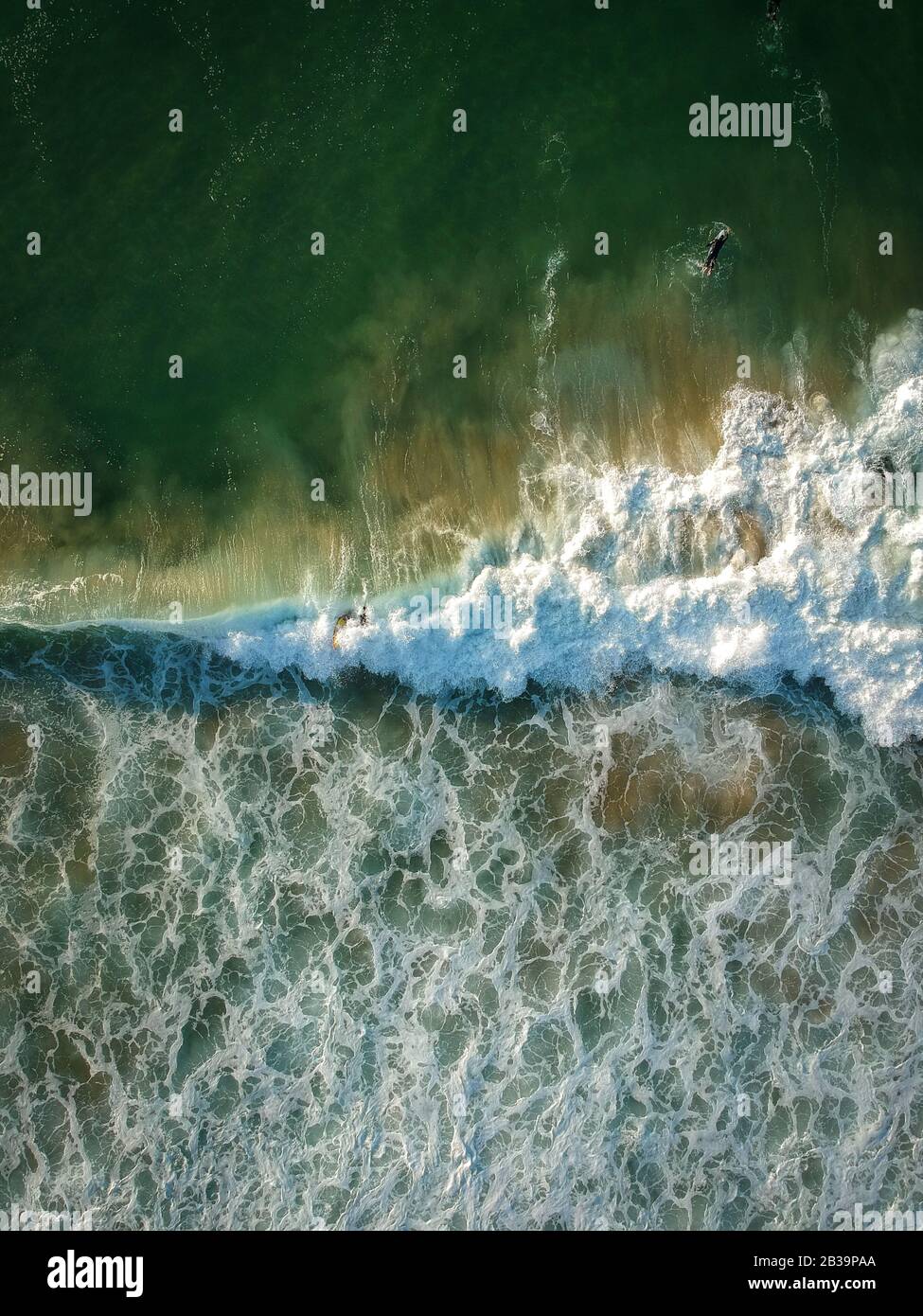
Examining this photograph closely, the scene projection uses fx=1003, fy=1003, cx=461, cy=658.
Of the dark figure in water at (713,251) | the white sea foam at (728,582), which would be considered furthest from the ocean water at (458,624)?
the dark figure in water at (713,251)

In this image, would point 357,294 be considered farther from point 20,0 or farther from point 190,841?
point 190,841

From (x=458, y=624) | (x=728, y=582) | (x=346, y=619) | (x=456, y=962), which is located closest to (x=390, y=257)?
(x=346, y=619)

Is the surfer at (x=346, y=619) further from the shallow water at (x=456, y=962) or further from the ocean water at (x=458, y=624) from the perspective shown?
the shallow water at (x=456, y=962)

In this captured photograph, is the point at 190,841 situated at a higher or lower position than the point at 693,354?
lower

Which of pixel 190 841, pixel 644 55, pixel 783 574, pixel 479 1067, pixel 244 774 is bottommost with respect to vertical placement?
pixel 479 1067

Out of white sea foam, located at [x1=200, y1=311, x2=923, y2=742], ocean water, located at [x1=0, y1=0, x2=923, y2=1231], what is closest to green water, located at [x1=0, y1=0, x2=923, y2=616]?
ocean water, located at [x1=0, y1=0, x2=923, y2=1231]
